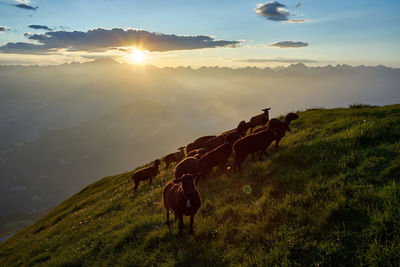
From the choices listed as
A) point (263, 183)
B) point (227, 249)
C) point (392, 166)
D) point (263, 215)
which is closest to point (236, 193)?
point (263, 183)

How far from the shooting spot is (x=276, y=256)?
18.8 feet

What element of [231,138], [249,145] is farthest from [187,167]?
[249,145]

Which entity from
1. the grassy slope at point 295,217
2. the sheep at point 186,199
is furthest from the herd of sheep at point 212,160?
the grassy slope at point 295,217

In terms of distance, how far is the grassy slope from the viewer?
17.7 feet

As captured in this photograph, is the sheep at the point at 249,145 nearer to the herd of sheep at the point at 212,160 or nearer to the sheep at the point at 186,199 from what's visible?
the herd of sheep at the point at 212,160

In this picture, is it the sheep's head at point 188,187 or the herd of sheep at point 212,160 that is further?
the herd of sheep at point 212,160

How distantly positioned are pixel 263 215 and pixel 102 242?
9009 millimetres

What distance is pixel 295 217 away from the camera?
6754 millimetres

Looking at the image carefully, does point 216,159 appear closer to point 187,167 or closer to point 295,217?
point 187,167

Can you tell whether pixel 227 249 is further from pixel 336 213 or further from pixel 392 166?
pixel 392 166

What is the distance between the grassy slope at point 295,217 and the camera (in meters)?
5.39

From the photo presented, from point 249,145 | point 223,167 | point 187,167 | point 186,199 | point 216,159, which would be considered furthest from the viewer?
point 187,167

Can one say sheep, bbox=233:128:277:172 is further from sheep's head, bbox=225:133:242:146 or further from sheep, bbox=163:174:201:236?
sheep, bbox=163:174:201:236

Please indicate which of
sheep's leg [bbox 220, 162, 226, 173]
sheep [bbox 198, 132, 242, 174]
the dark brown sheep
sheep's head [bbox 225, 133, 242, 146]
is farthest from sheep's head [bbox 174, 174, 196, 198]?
the dark brown sheep
